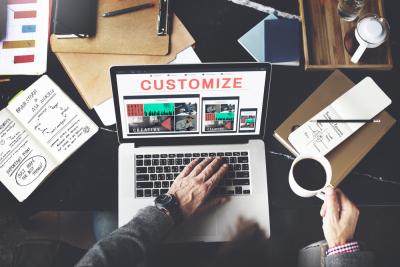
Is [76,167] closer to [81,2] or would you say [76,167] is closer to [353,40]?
[81,2]

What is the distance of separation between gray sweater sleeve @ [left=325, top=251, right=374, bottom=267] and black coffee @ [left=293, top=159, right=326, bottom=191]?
0.60ft

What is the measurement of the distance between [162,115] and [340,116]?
0.48 metres

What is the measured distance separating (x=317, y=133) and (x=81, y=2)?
0.77 meters

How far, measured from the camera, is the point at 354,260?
43.5 inches

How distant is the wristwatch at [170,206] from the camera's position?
1.14 meters

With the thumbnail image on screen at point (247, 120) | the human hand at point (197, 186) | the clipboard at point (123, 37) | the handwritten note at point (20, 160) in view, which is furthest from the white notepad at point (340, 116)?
the handwritten note at point (20, 160)

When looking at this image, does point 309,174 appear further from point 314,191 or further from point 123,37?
point 123,37

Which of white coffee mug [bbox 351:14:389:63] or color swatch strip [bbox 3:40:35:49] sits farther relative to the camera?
color swatch strip [bbox 3:40:35:49]

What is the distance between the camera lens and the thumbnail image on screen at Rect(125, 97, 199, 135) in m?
1.12

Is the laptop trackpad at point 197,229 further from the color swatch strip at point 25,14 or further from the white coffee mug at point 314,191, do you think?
the color swatch strip at point 25,14

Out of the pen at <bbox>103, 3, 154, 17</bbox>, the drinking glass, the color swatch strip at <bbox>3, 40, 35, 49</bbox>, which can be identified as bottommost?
the color swatch strip at <bbox>3, 40, 35, 49</bbox>

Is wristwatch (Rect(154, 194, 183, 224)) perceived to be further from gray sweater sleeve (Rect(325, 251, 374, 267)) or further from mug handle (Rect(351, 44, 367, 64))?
mug handle (Rect(351, 44, 367, 64))

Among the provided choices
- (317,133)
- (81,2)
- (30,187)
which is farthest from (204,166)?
(81,2)

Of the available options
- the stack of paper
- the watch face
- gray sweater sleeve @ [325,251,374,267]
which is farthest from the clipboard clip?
gray sweater sleeve @ [325,251,374,267]
